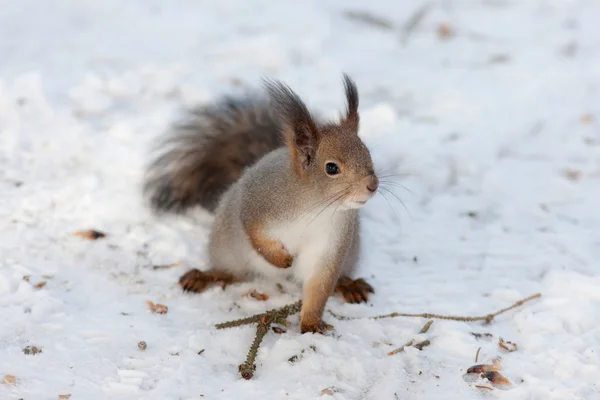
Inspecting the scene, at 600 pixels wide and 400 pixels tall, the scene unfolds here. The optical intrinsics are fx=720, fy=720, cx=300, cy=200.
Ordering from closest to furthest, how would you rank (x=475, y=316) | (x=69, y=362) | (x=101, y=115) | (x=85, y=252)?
(x=69, y=362)
(x=475, y=316)
(x=85, y=252)
(x=101, y=115)

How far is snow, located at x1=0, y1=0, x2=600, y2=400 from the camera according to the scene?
196 cm

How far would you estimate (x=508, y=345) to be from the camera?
2109 mm

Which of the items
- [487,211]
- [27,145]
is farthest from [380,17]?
[27,145]

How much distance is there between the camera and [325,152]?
2041 mm

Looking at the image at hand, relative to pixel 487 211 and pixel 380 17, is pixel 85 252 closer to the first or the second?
pixel 487 211

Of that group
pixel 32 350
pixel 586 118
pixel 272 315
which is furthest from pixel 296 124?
pixel 586 118

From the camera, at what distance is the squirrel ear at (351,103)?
7.02 feet

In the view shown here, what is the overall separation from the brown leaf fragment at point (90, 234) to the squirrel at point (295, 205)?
25 cm

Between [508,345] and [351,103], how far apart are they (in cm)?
85

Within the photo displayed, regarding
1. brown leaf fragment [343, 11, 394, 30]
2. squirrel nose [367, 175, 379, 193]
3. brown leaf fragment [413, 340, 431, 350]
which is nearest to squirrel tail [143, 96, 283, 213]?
squirrel nose [367, 175, 379, 193]

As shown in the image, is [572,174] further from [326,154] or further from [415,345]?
[326,154]

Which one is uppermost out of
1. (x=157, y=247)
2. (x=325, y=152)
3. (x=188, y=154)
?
(x=325, y=152)

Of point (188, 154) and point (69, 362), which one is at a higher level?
point (188, 154)

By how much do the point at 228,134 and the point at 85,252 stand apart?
0.71 meters
